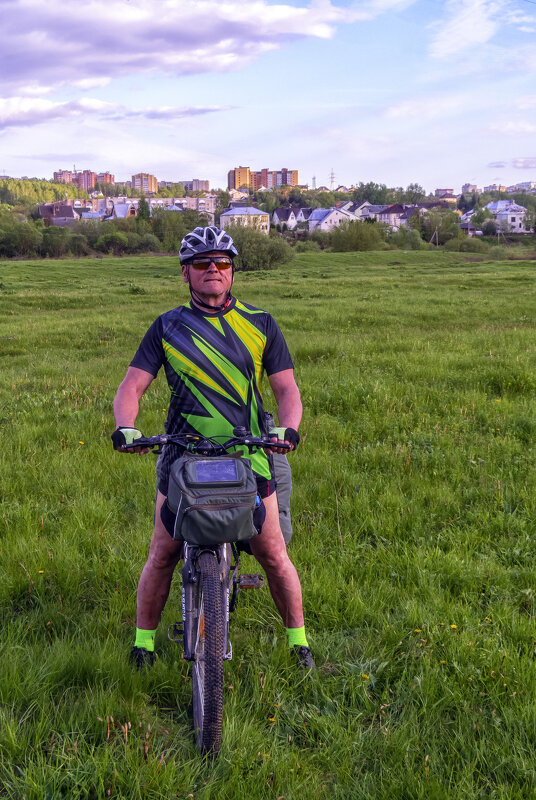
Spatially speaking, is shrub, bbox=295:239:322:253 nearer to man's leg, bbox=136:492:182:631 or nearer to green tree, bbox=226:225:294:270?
green tree, bbox=226:225:294:270

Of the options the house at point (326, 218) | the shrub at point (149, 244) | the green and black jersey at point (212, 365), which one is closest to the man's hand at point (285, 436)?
the green and black jersey at point (212, 365)

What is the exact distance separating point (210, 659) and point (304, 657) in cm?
110

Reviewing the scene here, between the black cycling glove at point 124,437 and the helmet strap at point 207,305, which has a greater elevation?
the helmet strap at point 207,305

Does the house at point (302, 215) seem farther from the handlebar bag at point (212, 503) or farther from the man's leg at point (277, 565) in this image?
the handlebar bag at point (212, 503)

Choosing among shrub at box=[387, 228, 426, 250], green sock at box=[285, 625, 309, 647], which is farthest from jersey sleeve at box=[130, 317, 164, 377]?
shrub at box=[387, 228, 426, 250]

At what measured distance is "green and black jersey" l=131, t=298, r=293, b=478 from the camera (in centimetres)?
348

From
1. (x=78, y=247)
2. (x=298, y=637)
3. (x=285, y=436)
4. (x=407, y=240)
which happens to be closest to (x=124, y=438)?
A: (x=285, y=436)

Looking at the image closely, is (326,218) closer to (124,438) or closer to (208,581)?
(124,438)

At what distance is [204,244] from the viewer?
3516 mm

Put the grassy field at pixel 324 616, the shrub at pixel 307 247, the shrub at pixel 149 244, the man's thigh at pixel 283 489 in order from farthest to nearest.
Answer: the shrub at pixel 149 244 < the shrub at pixel 307 247 < the man's thigh at pixel 283 489 < the grassy field at pixel 324 616

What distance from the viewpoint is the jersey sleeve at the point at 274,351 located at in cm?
368

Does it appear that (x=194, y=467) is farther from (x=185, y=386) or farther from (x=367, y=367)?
(x=367, y=367)

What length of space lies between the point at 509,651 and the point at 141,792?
7.69ft

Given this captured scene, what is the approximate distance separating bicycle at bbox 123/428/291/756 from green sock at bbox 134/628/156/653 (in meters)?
0.53
